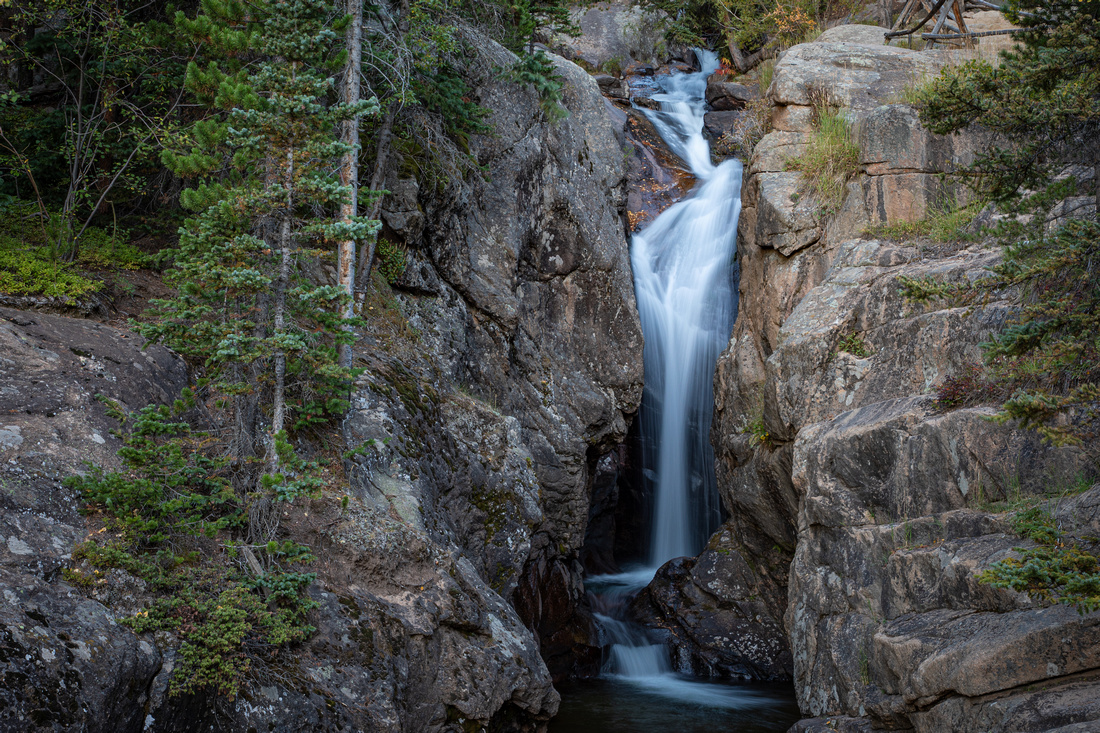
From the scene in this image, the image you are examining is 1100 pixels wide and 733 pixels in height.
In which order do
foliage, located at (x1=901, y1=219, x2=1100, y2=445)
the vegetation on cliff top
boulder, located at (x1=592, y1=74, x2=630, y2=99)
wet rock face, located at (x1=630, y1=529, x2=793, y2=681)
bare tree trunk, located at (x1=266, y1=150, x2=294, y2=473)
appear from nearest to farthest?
foliage, located at (x1=901, y1=219, x2=1100, y2=445) → the vegetation on cliff top → bare tree trunk, located at (x1=266, y1=150, x2=294, y2=473) → wet rock face, located at (x1=630, y1=529, x2=793, y2=681) → boulder, located at (x1=592, y1=74, x2=630, y2=99)

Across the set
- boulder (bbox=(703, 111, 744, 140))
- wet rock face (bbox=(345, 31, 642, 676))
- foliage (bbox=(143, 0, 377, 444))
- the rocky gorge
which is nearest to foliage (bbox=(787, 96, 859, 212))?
the rocky gorge

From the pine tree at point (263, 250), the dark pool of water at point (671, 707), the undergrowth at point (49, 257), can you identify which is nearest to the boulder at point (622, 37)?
the undergrowth at point (49, 257)

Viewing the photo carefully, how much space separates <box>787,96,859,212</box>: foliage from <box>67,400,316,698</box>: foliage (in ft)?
31.6

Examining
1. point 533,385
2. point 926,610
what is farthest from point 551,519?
point 926,610

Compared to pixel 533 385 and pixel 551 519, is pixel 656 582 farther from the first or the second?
pixel 533 385

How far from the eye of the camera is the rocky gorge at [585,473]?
5234mm

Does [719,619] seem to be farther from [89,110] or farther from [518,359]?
[89,110]

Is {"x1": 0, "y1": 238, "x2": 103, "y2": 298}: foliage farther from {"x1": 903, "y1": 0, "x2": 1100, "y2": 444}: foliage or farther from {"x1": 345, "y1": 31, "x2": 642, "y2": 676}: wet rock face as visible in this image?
{"x1": 903, "y1": 0, "x2": 1100, "y2": 444}: foliage

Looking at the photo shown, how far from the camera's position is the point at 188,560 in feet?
18.8

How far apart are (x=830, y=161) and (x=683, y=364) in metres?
4.92

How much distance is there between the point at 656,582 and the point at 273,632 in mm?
8421

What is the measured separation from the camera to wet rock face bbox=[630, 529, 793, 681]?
11.3 meters

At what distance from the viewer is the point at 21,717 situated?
416cm

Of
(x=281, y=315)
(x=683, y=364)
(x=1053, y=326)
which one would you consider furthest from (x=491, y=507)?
(x=683, y=364)
